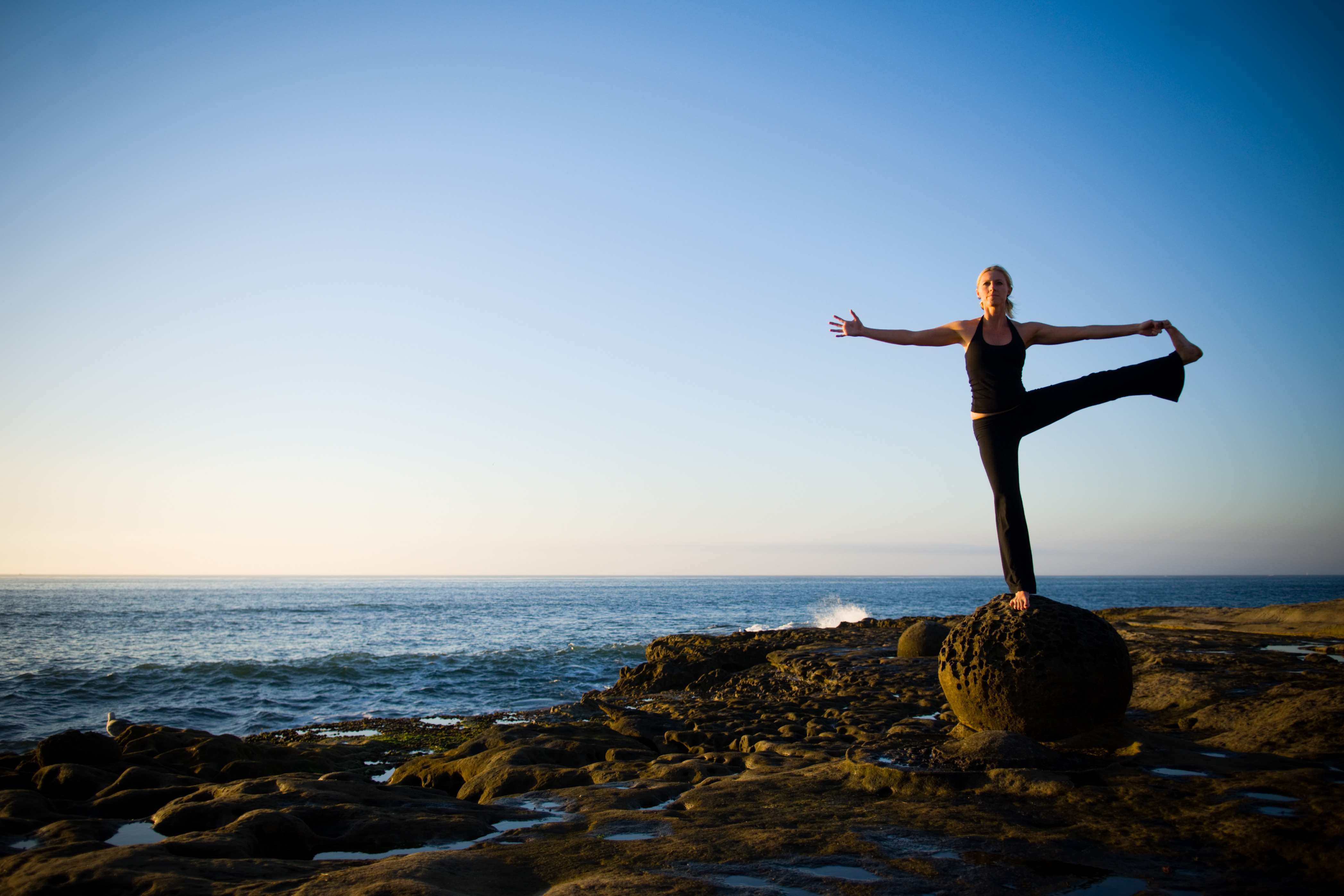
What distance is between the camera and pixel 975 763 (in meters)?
5.45

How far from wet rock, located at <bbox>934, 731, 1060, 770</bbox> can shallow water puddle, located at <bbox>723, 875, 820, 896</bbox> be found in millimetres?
2438

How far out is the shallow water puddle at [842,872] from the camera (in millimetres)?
3647

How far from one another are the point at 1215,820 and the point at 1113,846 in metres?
0.77

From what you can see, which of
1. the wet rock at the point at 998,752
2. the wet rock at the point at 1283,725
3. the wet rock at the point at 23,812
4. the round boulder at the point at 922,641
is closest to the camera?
the wet rock at the point at 23,812

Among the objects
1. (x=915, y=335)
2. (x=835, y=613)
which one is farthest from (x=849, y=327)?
(x=835, y=613)

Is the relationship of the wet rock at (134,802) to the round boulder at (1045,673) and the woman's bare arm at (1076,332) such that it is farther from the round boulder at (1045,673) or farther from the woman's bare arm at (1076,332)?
the woman's bare arm at (1076,332)

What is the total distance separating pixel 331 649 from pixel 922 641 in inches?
866

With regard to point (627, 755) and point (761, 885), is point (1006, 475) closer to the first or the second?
point (761, 885)

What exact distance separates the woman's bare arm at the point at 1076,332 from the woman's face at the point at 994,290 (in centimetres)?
25

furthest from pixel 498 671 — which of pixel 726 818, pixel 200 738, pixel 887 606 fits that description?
pixel 887 606

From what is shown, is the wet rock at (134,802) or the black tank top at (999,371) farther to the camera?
the wet rock at (134,802)

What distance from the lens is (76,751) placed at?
7441 mm

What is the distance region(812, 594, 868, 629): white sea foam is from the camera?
4047 cm

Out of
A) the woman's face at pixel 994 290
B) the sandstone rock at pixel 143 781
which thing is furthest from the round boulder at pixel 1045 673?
the sandstone rock at pixel 143 781
